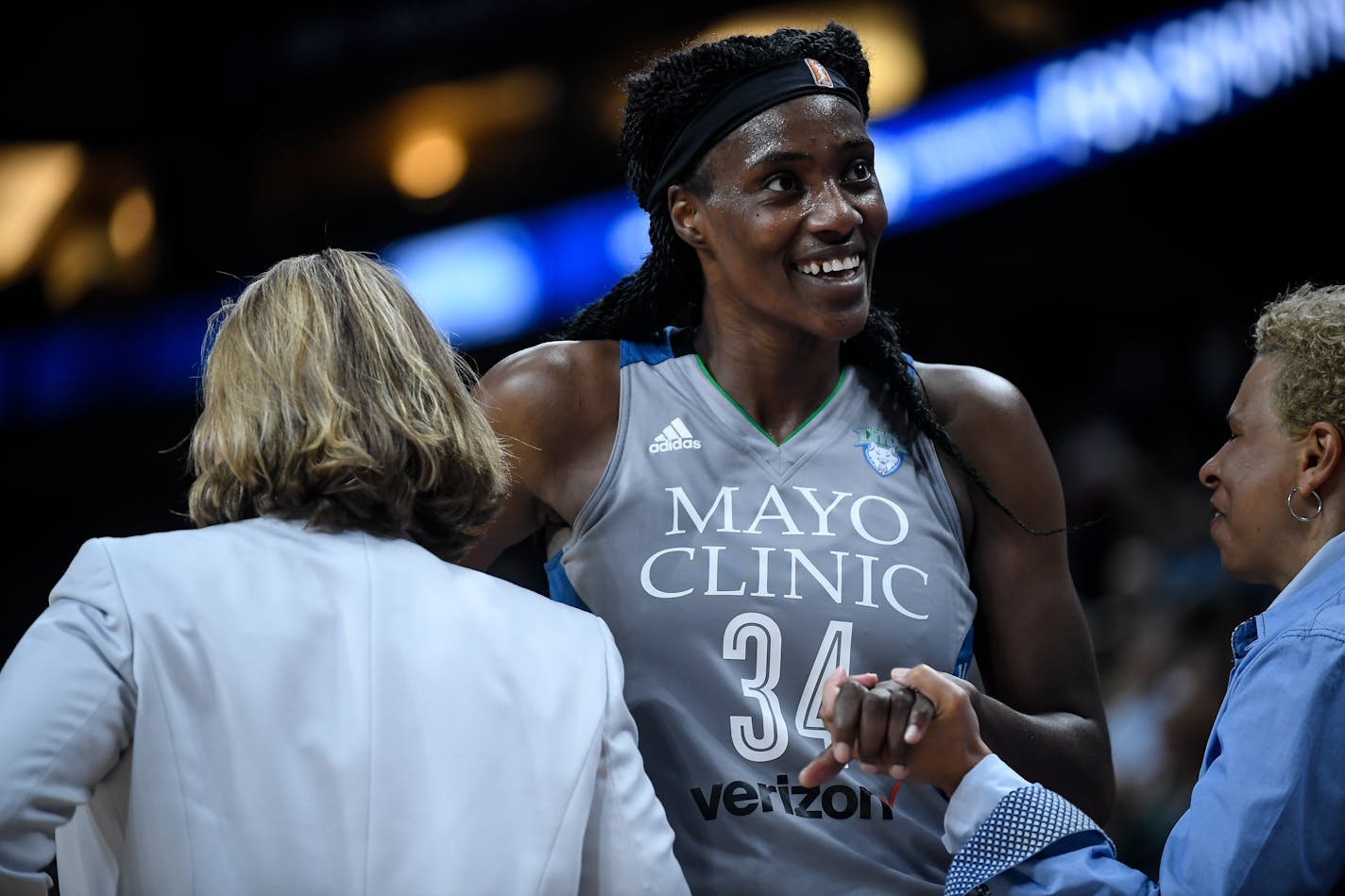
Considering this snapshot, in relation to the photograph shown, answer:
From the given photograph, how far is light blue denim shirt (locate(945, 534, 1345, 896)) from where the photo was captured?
161 cm

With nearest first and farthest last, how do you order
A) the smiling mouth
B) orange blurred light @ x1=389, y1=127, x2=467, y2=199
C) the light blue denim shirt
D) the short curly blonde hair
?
the light blue denim shirt, the short curly blonde hair, the smiling mouth, orange blurred light @ x1=389, y1=127, x2=467, y2=199

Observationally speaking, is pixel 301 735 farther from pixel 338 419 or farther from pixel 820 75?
pixel 820 75

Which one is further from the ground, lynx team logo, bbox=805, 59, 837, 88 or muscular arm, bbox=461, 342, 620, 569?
lynx team logo, bbox=805, 59, 837, 88

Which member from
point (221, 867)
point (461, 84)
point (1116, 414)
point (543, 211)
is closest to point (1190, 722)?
point (1116, 414)

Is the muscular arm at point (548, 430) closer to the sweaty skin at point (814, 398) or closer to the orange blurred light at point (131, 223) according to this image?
the sweaty skin at point (814, 398)

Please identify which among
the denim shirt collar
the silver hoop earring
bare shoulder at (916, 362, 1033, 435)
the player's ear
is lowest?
the denim shirt collar

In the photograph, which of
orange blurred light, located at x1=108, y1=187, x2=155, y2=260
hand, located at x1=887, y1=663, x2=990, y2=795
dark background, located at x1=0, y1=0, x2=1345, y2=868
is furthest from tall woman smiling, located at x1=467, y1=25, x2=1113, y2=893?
orange blurred light, located at x1=108, y1=187, x2=155, y2=260

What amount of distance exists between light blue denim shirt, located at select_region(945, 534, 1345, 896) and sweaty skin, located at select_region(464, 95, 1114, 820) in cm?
43

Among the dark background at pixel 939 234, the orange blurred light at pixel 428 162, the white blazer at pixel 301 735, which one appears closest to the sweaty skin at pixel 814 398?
the white blazer at pixel 301 735

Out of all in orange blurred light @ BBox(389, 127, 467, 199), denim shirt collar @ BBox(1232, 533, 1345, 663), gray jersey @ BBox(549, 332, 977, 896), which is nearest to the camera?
denim shirt collar @ BBox(1232, 533, 1345, 663)

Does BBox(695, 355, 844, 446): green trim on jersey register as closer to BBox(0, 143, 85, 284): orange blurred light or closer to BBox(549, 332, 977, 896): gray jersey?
BBox(549, 332, 977, 896): gray jersey

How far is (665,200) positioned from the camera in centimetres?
248

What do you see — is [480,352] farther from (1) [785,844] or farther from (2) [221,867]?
(2) [221,867]

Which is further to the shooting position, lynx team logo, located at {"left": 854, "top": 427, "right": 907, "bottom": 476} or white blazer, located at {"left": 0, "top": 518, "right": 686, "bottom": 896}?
lynx team logo, located at {"left": 854, "top": 427, "right": 907, "bottom": 476}
